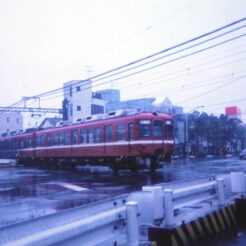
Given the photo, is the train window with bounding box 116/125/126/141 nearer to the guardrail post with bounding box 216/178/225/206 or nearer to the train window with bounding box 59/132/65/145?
the train window with bounding box 59/132/65/145

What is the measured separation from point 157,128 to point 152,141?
2.93 feet

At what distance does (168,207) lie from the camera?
203 inches

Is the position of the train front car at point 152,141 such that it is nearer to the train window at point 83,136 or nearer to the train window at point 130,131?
the train window at point 130,131

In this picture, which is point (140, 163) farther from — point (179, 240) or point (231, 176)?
point (179, 240)

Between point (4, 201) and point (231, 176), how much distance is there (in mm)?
7222

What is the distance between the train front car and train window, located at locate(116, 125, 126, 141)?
918 millimetres

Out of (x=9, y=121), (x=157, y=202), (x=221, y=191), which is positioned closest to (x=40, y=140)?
(x=221, y=191)

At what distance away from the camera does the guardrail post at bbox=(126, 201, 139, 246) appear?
423cm

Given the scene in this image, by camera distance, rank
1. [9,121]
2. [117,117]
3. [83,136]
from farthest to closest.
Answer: [9,121] < [83,136] < [117,117]

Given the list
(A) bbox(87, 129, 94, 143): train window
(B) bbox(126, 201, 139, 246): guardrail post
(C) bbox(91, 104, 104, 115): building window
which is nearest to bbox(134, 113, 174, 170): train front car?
(A) bbox(87, 129, 94, 143): train window

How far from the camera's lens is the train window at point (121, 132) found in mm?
20147

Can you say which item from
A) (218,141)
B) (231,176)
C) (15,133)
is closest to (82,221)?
(231,176)

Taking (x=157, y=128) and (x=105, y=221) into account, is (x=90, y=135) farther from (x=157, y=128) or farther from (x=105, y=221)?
(x=105, y=221)

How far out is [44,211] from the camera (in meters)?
9.17
